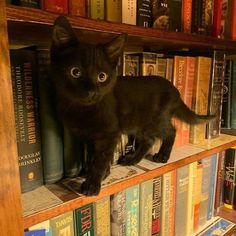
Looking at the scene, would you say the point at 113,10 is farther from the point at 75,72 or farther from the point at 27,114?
the point at 27,114

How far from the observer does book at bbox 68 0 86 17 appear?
52 centimetres

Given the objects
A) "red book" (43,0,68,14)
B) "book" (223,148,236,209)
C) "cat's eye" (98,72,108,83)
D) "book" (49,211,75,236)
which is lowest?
"book" (223,148,236,209)

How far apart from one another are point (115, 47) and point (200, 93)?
0.40 meters

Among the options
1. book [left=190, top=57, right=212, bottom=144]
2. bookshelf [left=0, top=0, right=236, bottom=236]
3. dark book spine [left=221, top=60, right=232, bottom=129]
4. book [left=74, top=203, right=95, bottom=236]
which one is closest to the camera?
bookshelf [left=0, top=0, right=236, bottom=236]

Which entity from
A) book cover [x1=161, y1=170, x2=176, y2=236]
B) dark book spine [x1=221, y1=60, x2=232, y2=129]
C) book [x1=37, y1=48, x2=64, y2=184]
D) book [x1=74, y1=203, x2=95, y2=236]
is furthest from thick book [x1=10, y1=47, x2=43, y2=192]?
dark book spine [x1=221, y1=60, x2=232, y2=129]

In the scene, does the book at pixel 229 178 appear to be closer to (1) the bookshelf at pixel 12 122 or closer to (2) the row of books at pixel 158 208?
(2) the row of books at pixel 158 208

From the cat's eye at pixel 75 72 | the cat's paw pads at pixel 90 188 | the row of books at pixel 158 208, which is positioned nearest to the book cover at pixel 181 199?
the row of books at pixel 158 208

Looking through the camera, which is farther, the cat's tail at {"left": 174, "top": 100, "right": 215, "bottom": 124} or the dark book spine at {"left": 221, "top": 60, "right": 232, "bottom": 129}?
the dark book spine at {"left": 221, "top": 60, "right": 232, "bottom": 129}

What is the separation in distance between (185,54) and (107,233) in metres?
0.58

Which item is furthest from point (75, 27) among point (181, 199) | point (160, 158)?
point (181, 199)

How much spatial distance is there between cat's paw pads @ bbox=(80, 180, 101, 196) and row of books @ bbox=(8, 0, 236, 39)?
0.33 m

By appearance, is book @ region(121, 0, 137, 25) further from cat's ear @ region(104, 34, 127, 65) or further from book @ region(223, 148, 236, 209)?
book @ region(223, 148, 236, 209)

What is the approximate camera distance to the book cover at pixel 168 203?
2.53 feet

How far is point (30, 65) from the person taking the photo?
1.63 ft
